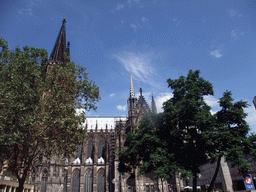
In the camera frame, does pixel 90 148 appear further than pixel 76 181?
Yes

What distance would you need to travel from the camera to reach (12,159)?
13.8 m

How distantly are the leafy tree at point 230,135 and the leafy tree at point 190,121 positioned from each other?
2.91ft

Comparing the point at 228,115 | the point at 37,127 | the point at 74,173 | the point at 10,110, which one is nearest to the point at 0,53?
the point at 10,110

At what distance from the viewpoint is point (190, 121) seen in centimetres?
1667

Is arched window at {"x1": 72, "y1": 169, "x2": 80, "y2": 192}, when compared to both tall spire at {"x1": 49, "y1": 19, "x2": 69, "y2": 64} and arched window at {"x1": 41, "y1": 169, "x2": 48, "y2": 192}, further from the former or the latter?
tall spire at {"x1": 49, "y1": 19, "x2": 69, "y2": 64}

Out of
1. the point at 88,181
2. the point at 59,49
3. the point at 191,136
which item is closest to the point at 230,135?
the point at 191,136

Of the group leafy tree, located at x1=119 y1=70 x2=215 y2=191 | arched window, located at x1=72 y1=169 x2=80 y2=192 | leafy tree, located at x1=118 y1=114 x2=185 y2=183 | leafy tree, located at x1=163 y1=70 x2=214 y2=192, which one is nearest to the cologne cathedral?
arched window, located at x1=72 y1=169 x2=80 y2=192

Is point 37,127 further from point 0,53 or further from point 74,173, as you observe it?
point 74,173

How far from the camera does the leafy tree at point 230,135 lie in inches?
577

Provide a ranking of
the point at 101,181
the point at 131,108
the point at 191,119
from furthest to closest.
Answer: the point at 101,181 → the point at 131,108 → the point at 191,119

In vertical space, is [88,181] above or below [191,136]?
below

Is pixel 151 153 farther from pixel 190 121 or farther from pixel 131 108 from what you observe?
pixel 131 108

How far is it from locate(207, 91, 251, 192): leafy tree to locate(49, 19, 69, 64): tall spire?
4125 cm

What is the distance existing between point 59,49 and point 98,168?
3379cm
